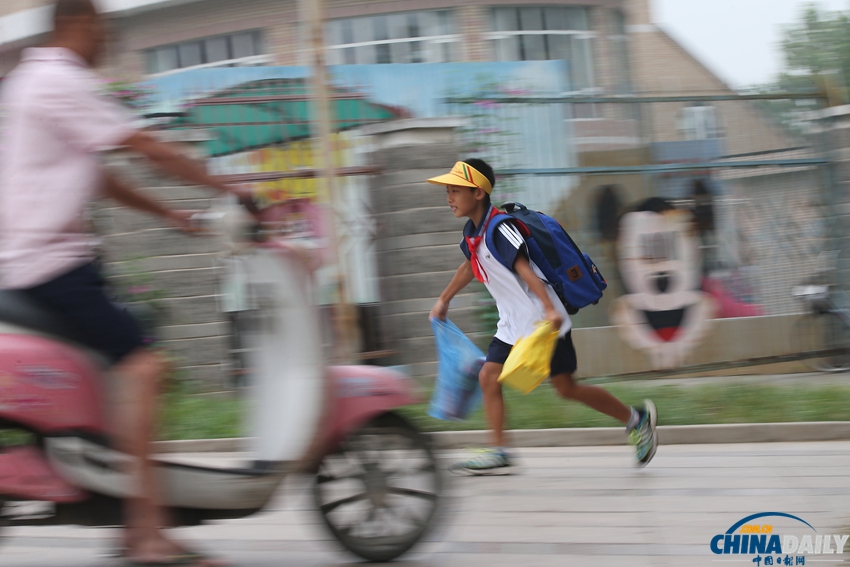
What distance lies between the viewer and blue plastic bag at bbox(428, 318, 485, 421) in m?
5.55

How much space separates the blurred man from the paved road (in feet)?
2.16

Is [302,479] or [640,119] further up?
[640,119]

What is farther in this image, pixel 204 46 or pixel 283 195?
pixel 204 46

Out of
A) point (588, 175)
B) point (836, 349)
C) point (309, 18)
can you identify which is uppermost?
point (309, 18)

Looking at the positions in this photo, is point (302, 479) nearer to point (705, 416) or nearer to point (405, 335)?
point (705, 416)

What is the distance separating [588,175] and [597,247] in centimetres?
64

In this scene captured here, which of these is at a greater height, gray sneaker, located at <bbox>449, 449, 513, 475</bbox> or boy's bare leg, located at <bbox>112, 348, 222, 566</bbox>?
boy's bare leg, located at <bbox>112, 348, 222, 566</bbox>

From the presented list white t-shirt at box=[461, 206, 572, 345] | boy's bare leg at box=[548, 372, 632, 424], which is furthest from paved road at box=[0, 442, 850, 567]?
white t-shirt at box=[461, 206, 572, 345]

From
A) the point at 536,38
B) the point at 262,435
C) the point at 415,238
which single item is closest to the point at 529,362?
the point at 262,435

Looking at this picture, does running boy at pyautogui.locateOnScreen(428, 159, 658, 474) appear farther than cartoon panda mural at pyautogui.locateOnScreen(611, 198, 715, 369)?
No

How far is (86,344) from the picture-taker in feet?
10.6

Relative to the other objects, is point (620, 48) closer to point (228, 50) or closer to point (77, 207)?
point (228, 50)

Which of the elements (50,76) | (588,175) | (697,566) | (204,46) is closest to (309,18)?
(588,175)

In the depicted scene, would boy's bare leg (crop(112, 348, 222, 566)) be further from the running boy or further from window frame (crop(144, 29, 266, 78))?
window frame (crop(144, 29, 266, 78))
